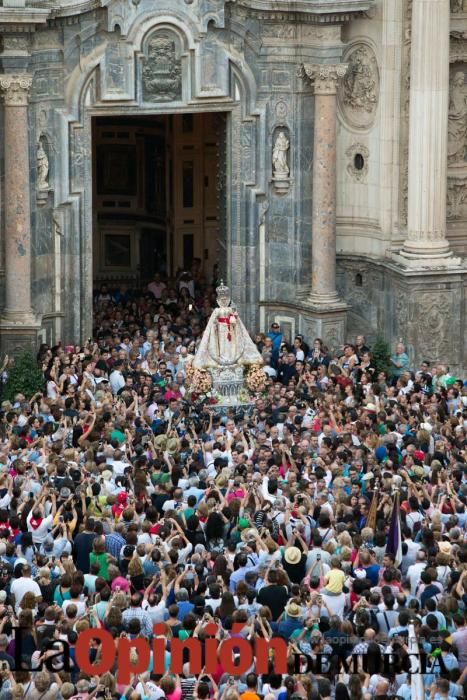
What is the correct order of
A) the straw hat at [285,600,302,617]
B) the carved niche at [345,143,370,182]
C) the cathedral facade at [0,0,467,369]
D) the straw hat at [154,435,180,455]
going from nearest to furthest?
the straw hat at [285,600,302,617] < the straw hat at [154,435,180,455] < the cathedral facade at [0,0,467,369] < the carved niche at [345,143,370,182]

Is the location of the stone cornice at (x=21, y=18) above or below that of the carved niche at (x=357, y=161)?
above

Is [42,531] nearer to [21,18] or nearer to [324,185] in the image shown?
[21,18]

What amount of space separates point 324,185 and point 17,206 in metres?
6.36

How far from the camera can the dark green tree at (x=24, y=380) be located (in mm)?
37875

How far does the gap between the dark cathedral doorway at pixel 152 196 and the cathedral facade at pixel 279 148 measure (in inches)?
179

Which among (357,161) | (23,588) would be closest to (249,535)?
(23,588)

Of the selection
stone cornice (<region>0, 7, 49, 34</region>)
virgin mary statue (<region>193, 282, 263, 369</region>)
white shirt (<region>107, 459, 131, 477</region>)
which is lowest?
white shirt (<region>107, 459, 131, 477</region>)


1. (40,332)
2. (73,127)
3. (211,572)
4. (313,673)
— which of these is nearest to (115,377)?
(40,332)

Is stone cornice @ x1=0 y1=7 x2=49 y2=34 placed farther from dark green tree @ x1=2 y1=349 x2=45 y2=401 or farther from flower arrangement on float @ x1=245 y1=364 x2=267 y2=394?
flower arrangement on float @ x1=245 y1=364 x2=267 y2=394

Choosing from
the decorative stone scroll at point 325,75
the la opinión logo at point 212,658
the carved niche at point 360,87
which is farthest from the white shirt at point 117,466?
the carved niche at point 360,87

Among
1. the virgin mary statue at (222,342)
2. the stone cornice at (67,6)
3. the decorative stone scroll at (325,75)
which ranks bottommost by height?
the virgin mary statue at (222,342)

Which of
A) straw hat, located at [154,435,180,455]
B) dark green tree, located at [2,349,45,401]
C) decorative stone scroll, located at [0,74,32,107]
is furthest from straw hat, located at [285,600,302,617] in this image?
decorative stone scroll, located at [0,74,32,107]

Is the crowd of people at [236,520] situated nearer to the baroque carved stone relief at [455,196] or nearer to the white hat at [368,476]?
the white hat at [368,476]

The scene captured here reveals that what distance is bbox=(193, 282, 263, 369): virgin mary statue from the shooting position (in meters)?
37.8
